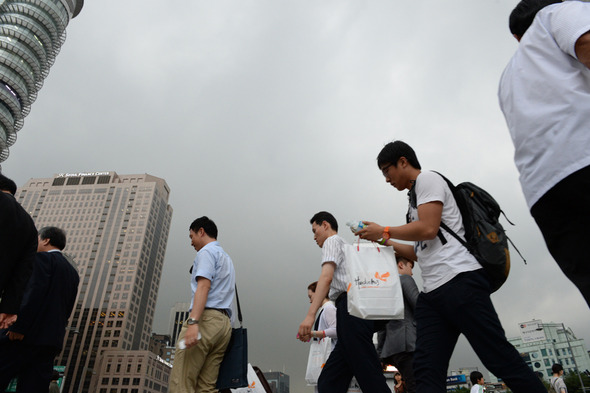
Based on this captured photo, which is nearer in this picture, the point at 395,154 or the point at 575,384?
the point at 395,154

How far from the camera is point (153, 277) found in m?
122

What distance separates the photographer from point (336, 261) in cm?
366

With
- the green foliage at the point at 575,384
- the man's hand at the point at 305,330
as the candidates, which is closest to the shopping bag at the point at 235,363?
the man's hand at the point at 305,330

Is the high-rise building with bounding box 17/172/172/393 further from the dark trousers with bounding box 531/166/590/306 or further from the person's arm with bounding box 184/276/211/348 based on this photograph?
the dark trousers with bounding box 531/166/590/306

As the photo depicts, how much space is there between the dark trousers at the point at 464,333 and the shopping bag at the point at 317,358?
100 inches

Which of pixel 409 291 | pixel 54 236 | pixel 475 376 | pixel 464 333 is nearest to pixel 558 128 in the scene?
pixel 464 333

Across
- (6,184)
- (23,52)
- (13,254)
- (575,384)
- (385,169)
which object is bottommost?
(13,254)

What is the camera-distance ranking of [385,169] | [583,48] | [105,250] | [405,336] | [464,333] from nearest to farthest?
[583,48]
[464,333]
[385,169]
[405,336]
[105,250]

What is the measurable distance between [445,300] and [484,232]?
0.49 m

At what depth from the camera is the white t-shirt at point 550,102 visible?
1.44m

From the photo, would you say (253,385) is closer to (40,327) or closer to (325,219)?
(325,219)

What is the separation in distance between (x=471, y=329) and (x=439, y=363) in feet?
1.06

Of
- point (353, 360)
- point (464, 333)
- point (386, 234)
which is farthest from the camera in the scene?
point (353, 360)

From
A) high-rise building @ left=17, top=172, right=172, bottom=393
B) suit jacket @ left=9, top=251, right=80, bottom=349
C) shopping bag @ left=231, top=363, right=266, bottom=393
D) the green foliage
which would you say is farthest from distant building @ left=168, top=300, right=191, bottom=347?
suit jacket @ left=9, top=251, right=80, bottom=349
